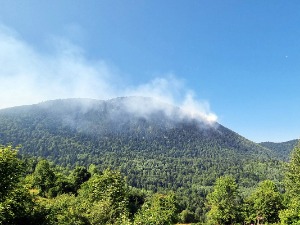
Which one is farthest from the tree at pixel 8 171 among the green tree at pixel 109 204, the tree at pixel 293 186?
the tree at pixel 293 186

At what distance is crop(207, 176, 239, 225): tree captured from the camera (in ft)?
260

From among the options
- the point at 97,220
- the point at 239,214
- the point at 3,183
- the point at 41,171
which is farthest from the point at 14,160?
the point at 41,171

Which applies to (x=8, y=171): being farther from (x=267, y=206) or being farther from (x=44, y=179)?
(x=44, y=179)

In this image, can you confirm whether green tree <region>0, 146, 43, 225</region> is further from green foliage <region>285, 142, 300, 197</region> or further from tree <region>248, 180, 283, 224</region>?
tree <region>248, 180, 283, 224</region>

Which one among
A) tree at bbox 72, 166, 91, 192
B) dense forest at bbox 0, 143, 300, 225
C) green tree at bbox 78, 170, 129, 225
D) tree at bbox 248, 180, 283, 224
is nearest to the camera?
dense forest at bbox 0, 143, 300, 225

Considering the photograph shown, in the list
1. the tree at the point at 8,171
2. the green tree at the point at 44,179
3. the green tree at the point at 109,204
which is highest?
the tree at the point at 8,171

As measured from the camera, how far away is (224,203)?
79.8 m

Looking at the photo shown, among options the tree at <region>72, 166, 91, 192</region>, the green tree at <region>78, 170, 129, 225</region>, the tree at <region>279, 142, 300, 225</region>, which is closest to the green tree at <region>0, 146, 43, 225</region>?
the green tree at <region>78, 170, 129, 225</region>

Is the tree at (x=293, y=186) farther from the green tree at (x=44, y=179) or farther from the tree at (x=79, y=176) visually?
the tree at (x=79, y=176)

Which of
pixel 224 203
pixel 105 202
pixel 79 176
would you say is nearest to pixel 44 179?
pixel 79 176

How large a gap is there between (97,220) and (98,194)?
10630 mm

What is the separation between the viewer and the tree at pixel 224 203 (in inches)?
3118

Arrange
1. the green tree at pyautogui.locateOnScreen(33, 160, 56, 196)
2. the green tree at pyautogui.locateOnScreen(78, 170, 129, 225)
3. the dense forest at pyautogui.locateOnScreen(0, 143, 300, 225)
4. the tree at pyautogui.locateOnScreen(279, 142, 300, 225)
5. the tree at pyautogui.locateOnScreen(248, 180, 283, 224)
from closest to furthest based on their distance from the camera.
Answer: the dense forest at pyautogui.locateOnScreen(0, 143, 300, 225), the green tree at pyautogui.locateOnScreen(78, 170, 129, 225), the tree at pyautogui.locateOnScreen(279, 142, 300, 225), the tree at pyautogui.locateOnScreen(248, 180, 283, 224), the green tree at pyautogui.locateOnScreen(33, 160, 56, 196)

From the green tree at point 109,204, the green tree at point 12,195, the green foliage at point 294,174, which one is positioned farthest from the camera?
the green foliage at point 294,174
